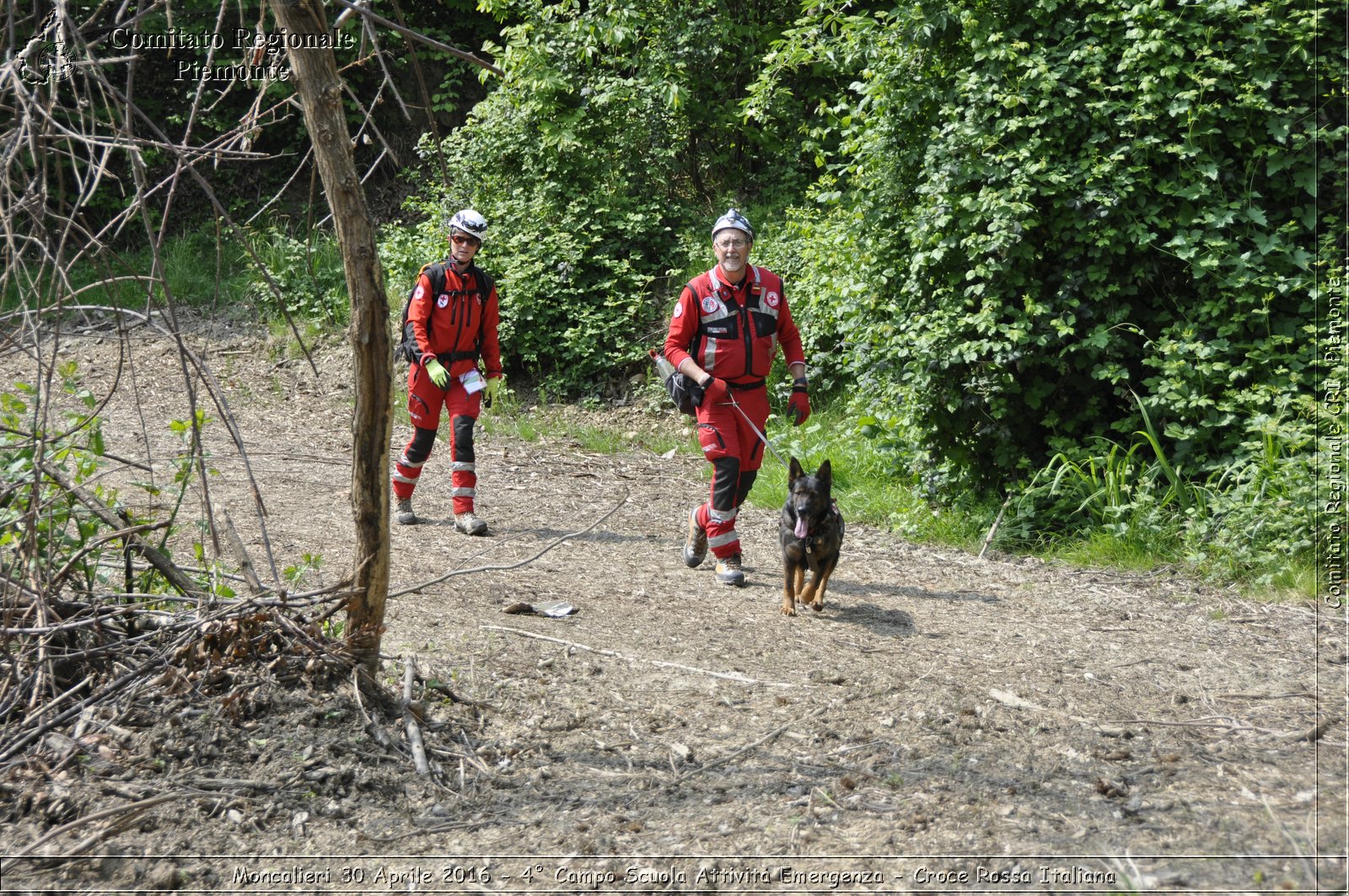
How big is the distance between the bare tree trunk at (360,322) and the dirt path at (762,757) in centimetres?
41

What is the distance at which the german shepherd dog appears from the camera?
244 inches

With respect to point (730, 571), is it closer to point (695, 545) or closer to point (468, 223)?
point (695, 545)

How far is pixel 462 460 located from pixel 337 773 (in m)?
4.66

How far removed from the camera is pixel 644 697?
16.2 feet

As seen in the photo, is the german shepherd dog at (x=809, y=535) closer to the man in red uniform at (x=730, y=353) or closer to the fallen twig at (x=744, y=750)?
the man in red uniform at (x=730, y=353)

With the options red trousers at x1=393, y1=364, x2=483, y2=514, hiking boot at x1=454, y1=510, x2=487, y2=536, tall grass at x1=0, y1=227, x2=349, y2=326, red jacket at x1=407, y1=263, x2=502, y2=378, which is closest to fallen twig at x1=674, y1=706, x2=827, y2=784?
hiking boot at x1=454, y1=510, x2=487, y2=536

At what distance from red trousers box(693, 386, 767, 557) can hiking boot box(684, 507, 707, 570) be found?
0.27 m

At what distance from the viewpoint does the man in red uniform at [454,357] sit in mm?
8242

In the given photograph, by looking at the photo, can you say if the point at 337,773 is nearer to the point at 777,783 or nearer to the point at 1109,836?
the point at 777,783

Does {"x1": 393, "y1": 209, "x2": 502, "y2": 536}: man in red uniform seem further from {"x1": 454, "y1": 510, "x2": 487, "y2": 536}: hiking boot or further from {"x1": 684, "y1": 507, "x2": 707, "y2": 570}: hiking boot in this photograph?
{"x1": 684, "y1": 507, "x2": 707, "y2": 570}: hiking boot

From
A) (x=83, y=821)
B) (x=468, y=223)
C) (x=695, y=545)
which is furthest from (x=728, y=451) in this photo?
(x=83, y=821)

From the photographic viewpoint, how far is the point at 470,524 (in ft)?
27.5

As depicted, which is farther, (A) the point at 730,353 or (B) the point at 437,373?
(B) the point at 437,373

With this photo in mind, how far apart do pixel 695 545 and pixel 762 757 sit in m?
3.26
